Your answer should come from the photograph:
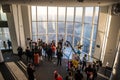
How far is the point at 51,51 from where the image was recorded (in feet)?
35.9

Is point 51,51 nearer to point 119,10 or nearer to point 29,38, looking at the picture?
point 29,38

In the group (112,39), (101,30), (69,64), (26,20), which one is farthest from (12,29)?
(112,39)

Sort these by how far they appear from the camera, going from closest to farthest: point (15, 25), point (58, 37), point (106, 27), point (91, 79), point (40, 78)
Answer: point (91, 79) → point (40, 78) → point (106, 27) → point (15, 25) → point (58, 37)

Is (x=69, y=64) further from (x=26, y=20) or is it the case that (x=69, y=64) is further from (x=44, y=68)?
(x=26, y=20)

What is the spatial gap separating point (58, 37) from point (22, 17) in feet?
15.1

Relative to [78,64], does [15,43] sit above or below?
above

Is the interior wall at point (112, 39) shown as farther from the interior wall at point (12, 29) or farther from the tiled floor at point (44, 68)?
the interior wall at point (12, 29)

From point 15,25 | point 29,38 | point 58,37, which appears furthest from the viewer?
point 58,37

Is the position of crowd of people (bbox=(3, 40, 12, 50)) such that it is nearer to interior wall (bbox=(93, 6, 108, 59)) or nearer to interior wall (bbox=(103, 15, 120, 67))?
interior wall (bbox=(93, 6, 108, 59))

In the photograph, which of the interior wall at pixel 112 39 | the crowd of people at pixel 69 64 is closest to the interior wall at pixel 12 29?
the crowd of people at pixel 69 64

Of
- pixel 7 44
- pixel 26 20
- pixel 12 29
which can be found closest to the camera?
pixel 12 29

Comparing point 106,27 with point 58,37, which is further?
point 58,37

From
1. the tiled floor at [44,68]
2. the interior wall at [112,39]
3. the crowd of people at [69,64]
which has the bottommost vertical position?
the tiled floor at [44,68]

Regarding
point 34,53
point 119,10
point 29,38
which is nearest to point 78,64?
point 34,53
